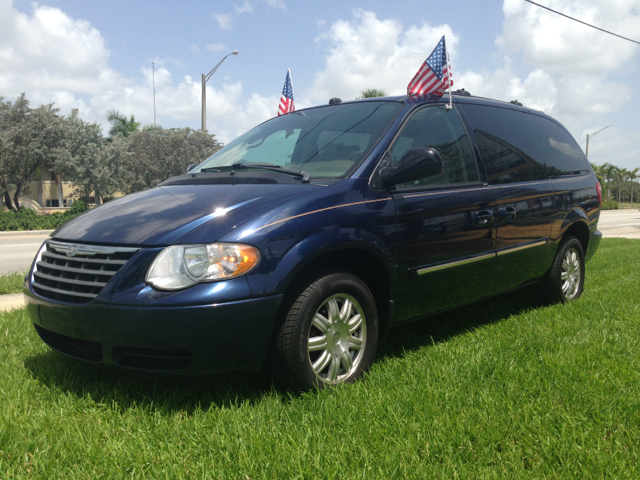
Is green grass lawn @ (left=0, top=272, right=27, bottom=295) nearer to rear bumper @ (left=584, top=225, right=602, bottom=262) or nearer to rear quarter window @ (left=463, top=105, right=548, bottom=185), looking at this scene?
rear quarter window @ (left=463, top=105, right=548, bottom=185)

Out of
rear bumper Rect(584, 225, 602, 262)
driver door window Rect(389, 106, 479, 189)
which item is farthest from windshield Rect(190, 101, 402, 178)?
rear bumper Rect(584, 225, 602, 262)

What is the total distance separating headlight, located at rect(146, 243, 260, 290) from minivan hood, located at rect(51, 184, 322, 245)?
63mm

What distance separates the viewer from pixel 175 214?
3.04m

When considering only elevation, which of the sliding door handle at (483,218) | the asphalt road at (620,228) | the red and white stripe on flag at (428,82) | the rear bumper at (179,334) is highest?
the red and white stripe on flag at (428,82)

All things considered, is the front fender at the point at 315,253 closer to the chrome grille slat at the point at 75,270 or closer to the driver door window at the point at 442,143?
the driver door window at the point at 442,143

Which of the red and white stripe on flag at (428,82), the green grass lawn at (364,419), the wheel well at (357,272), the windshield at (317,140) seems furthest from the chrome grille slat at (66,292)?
the red and white stripe on flag at (428,82)

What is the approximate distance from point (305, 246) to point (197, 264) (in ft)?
1.84

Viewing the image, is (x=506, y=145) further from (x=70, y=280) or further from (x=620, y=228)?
(x=620, y=228)

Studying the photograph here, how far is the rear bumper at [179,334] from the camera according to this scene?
8.78 ft

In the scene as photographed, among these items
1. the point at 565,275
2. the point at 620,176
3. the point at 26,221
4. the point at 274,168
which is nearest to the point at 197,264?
the point at 274,168

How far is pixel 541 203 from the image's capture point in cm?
484

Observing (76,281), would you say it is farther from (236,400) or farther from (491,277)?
(491,277)

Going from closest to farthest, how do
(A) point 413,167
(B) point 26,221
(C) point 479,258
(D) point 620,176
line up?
(A) point 413,167
(C) point 479,258
(B) point 26,221
(D) point 620,176

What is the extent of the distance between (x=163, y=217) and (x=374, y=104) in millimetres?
1874
